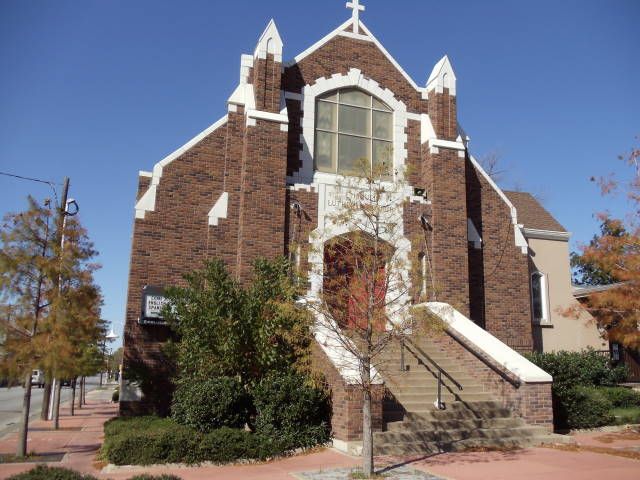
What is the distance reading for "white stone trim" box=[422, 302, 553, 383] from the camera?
1259 centimetres

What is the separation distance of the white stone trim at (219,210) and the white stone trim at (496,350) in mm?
5907

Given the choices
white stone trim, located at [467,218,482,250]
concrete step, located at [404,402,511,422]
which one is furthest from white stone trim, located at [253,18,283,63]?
concrete step, located at [404,402,511,422]

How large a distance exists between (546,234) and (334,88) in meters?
10.0

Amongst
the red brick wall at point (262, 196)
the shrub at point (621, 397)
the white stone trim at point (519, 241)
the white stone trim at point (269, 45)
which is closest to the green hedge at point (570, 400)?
the shrub at point (621, 397)

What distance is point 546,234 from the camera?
2195 centimetres

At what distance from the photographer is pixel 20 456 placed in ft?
37.6

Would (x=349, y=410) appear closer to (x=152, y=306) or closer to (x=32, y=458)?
(x=152, y=306)

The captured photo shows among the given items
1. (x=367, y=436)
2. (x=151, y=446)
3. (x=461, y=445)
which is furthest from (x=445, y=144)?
(x=151, y=446)

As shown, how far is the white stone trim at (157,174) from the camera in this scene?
50.1ft

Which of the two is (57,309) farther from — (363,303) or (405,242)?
(405,242)

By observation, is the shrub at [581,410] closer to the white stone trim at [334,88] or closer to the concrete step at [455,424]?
the concrete step at [455,424]

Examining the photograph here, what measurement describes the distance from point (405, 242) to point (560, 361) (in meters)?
5.01

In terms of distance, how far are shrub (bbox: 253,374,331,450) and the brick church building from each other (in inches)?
26.1

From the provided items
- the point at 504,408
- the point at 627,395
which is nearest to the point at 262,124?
the point at 504,408
